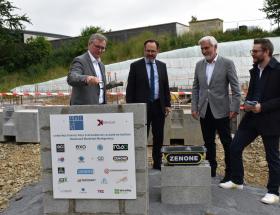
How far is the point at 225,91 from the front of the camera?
5598mm

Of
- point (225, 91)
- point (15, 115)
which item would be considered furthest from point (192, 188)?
point (15, 115)

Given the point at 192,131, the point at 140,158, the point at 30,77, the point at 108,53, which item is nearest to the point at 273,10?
the point at 108,53

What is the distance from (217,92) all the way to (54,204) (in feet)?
8.32

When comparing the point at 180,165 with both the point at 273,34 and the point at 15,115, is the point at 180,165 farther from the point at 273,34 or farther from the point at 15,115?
the point at 273,34

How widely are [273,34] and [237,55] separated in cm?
975

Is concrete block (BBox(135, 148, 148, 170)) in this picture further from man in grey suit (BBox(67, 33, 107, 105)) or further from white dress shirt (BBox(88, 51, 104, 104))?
white dress shirt (BBox(88, 51, 104, 104))

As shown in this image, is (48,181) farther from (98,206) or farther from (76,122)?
(76,122)

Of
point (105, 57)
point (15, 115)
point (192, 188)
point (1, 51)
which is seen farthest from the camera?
point (1, 51)

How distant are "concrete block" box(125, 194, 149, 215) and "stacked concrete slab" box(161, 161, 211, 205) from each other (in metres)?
0.60

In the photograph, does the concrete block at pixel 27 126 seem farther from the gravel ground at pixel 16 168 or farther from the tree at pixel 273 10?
the tree at pixel 273 10

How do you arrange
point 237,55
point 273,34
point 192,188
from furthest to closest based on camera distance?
1. point 273,34
2. point 237,55
3. point 192,188

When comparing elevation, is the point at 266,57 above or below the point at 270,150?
above

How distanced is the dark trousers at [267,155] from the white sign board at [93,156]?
1636 mm

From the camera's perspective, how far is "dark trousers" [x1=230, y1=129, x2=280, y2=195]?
4977 millimetres
